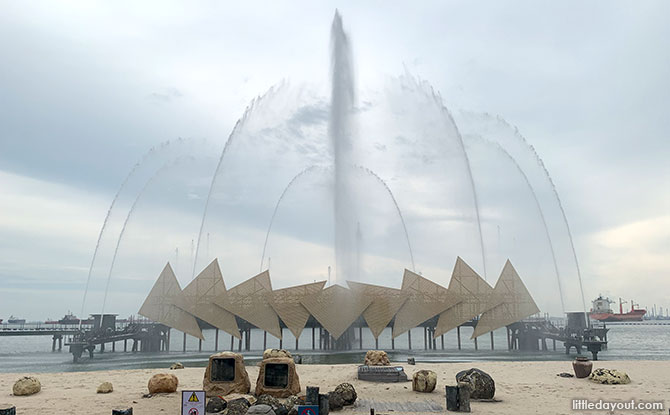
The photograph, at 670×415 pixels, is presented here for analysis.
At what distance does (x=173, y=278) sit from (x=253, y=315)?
11573mm

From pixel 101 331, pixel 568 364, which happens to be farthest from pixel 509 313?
pixel 101 331

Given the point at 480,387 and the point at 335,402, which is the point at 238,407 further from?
the point at 480,387

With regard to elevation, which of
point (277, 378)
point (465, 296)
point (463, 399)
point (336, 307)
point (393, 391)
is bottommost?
point (393, 391)

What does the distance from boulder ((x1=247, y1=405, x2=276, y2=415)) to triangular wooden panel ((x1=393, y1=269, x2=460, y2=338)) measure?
44324 millimetres

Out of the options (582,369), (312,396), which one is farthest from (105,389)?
(582,369)

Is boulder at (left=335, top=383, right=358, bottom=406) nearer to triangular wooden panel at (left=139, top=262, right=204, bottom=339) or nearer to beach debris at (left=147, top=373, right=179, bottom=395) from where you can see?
beach debris at (left=147, top=373, right=179, bottom=395)

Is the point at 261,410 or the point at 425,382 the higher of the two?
the point at 261,410

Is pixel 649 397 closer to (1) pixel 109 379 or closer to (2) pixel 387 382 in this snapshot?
(2) pixel 387 382

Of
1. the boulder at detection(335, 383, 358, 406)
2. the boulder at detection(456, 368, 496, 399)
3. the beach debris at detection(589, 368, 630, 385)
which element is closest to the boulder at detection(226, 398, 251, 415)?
the boulder at detection(335, 383, 358, 406)

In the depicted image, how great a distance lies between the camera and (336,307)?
57.8 metres

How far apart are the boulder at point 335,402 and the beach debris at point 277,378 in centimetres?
291

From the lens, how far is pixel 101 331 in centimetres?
6588

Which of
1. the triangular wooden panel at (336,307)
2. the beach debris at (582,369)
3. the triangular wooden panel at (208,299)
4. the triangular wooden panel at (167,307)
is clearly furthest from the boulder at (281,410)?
the triangular wooden panel at (167,307)

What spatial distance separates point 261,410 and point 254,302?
43.6 m
